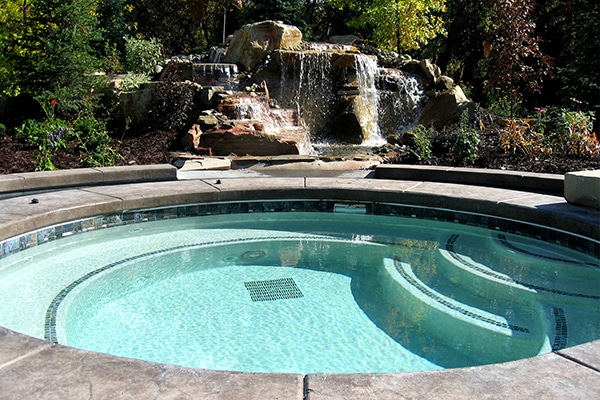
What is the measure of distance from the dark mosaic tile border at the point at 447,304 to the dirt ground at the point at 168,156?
3.93 m

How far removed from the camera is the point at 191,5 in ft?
69.8

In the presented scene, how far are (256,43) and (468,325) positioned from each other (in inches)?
425

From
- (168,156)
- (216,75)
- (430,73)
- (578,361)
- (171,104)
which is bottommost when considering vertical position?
(578,361)

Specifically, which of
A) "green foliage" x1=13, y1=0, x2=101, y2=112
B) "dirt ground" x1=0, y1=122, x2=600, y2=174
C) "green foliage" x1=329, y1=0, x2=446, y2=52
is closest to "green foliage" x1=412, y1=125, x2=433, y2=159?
"dirt ground" x1=0, y1=122, x2=600, y2=174

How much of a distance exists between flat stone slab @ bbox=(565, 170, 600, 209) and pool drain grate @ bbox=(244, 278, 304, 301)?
297cm

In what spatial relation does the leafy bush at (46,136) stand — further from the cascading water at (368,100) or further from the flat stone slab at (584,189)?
the flat stone slab at (584,189)

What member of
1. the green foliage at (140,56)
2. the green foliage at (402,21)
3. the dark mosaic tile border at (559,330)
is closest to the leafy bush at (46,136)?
the green foliage at (140,56)

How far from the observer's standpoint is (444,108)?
38.2 feet

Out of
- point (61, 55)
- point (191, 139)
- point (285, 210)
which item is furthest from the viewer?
point (61, 55)

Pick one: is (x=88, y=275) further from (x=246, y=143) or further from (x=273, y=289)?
(x=246, y=143)

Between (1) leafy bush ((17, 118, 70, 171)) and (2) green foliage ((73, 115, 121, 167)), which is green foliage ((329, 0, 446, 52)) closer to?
(2) green foliage ((73, 115, 121, 167))

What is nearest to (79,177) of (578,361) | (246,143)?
(246,143)

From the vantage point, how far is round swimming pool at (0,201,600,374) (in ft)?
10.7

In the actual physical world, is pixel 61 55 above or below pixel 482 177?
above
